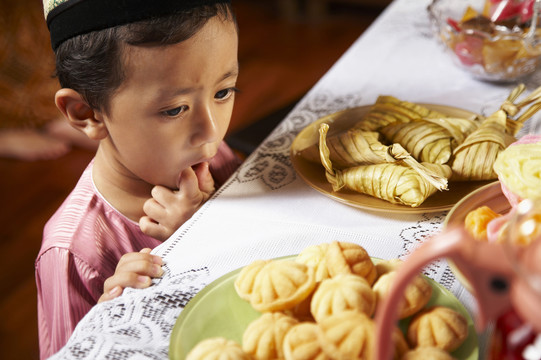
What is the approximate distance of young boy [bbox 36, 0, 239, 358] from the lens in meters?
0.68

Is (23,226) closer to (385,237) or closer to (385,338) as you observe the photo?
(385,237)

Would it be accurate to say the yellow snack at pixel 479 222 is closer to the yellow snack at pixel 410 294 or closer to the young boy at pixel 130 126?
the yellow snack at pixel 410 294

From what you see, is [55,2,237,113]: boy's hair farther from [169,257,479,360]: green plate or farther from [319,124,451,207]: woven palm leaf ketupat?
[169,257,479,360]: green plate

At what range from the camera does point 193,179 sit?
839 mm

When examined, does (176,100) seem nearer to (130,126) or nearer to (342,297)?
(130,126)

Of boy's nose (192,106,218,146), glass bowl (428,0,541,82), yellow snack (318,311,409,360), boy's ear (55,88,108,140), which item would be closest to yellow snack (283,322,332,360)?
yellow snack (318,311,409,360)

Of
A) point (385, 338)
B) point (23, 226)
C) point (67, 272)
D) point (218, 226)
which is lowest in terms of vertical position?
point (23, 226)

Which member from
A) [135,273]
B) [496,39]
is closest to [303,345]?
[135,273]

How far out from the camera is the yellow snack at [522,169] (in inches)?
21.1

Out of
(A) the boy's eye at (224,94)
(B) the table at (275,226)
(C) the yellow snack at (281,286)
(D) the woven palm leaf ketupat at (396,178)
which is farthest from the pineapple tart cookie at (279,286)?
(A) the boy's eye at (224,94)

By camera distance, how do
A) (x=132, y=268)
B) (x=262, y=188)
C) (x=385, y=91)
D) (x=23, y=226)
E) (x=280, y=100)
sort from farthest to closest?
(x=280, y=100) → (x=23, y=226) → (x=385, y=91) → (x=262, y=188) → (x=132, y=268)

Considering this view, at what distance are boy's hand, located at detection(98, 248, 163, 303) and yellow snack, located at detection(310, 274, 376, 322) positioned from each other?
0.72ft

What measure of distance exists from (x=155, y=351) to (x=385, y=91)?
728mm

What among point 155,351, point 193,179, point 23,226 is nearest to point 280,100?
point 23,226
